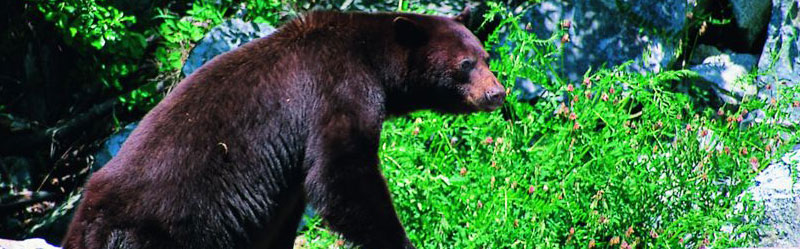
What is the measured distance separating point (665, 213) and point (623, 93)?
4.23 feet

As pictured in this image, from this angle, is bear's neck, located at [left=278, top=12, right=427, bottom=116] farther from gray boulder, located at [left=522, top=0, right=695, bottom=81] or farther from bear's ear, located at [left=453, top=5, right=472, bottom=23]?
gray boulder, located at [left=522, top=0, right=695, bottom=81]

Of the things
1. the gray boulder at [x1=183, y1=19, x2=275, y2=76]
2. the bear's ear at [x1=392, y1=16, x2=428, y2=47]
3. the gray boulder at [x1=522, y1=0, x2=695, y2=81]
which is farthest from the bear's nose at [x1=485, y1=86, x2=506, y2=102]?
the gray boulder at [x1=183, y1=19, x2=275, y2=76]

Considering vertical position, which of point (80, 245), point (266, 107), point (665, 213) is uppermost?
point (266, 107)

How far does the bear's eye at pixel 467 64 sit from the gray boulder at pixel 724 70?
357 centimetres

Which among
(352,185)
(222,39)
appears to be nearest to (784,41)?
(222,39)

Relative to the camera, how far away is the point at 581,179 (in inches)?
242

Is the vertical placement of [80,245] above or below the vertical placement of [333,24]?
below

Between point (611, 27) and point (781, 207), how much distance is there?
2.47 metres

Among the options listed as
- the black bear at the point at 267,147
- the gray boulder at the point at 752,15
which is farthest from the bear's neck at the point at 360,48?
the gray boulder at the point at 752,15

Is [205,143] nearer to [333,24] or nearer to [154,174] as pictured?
[154,174]

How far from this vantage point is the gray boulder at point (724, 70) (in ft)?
28.1

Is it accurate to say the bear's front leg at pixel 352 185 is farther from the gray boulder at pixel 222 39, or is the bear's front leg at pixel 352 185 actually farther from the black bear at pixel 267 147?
the gray boulder at pixel 222 39

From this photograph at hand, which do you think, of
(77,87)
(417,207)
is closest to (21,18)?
(77,87)

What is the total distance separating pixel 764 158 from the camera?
6.47m
